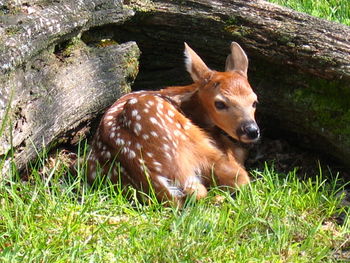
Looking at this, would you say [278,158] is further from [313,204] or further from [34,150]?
[34,150]

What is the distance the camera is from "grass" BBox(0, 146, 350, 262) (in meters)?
3.91

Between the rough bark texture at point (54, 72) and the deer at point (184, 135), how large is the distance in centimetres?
23

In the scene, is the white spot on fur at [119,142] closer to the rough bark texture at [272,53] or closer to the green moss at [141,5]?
the rough bark texture at [272,53]

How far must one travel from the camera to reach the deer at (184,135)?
484 cm

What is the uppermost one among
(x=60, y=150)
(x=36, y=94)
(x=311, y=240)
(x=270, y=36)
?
(x=270, y=36)

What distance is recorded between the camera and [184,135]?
16.8 ft

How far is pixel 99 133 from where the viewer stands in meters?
5.18

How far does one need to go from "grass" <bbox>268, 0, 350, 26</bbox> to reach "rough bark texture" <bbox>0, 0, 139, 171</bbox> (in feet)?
7.25

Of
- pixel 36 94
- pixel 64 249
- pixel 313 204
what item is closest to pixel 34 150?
pixel 36 94

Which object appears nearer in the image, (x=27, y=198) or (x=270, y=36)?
(x=27, y=198)

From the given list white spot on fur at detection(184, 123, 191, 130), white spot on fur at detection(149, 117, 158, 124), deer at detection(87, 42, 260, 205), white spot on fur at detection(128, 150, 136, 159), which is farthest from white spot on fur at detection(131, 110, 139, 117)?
white spot on fur at detection(184, 123, 191, 130)

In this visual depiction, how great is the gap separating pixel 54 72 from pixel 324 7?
3.39m

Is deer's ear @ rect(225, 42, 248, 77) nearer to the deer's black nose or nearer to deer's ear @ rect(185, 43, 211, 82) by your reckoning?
deer's ear @ rect(185, 43, 211, 82)

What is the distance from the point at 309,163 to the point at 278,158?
0.81 ft
